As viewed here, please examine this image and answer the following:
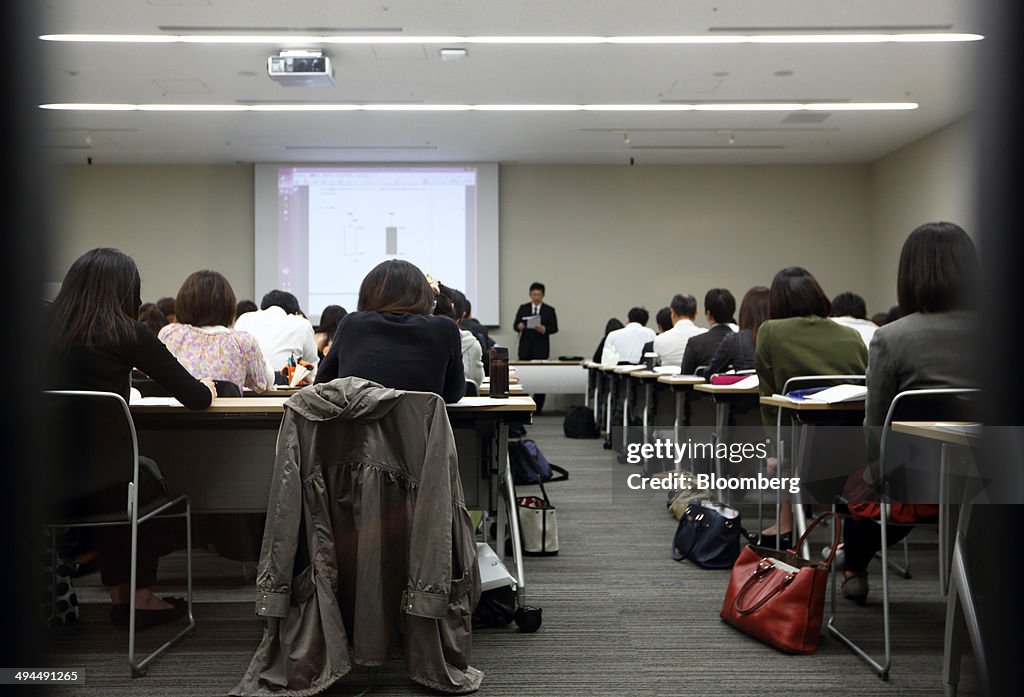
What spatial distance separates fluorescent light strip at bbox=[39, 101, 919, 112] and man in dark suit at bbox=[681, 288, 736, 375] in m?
3.78

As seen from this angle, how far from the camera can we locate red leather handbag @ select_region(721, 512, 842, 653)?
2.27 meters

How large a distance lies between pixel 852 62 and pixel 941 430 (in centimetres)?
581

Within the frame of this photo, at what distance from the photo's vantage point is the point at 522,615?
2.46 metres

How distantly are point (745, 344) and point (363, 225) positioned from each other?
677 cm

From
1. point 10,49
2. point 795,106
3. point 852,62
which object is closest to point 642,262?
point 795,106

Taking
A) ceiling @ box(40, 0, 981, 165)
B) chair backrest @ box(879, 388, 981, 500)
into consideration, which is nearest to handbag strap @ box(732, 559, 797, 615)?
chair backrest @ box(879, 388, 981, 500)

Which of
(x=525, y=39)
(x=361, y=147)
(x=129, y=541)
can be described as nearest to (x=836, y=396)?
(x=129, y=541)

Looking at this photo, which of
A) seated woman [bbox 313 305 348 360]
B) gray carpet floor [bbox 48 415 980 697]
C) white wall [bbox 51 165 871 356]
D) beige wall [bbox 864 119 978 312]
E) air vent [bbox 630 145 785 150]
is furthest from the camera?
white wall [bbox 51 165 871 356]

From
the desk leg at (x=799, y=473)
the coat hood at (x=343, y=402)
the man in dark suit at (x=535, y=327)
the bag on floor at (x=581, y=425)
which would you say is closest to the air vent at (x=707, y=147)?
the man in dark suit at (x=535, y=327)

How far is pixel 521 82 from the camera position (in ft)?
23.2

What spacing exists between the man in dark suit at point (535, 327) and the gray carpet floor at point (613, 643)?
22.4ft

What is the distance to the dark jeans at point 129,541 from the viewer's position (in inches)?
88.6

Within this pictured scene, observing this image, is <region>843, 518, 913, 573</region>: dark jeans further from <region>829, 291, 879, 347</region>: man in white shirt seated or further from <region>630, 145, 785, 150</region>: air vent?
<region>630, 145, 785, 150</region>: air vent

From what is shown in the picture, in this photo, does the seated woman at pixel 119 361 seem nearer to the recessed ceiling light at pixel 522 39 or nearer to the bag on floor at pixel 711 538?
the bag on floor at pixel 711 538
